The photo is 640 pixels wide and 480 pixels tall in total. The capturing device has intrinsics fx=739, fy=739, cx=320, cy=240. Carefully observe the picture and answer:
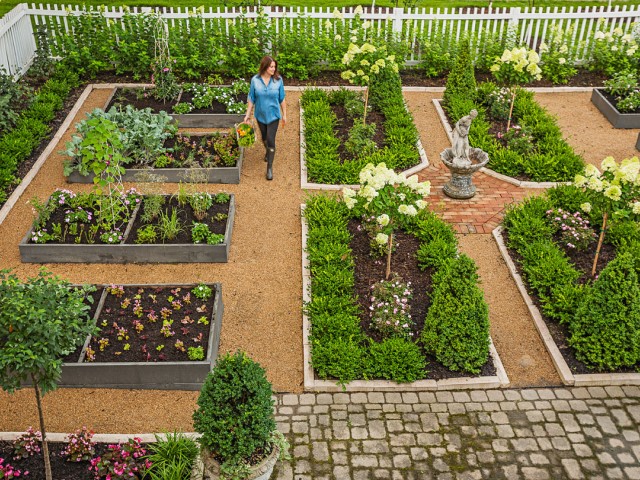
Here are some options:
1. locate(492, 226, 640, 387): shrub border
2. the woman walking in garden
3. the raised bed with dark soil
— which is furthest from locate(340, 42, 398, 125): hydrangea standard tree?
locate(492, 226, 640, 387): shrub border

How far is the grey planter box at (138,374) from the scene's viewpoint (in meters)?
7.88

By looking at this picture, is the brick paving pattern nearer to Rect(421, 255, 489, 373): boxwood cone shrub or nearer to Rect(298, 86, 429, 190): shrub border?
Rect(298, 86, 429, 190): shrub border

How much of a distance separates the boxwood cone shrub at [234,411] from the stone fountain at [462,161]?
6.01 meters

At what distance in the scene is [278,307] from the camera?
927 cm

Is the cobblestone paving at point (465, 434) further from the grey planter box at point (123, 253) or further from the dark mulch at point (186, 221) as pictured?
the dark mulch at point (186, 221)

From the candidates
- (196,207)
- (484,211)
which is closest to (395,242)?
(484,211)

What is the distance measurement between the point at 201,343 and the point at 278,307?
1316mm

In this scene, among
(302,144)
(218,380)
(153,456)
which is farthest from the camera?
(302,144)

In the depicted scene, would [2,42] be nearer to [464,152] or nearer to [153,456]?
[464,152]

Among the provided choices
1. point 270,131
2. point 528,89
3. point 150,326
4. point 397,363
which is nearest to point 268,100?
point 270,131

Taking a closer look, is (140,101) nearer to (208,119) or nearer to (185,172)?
(208,119)

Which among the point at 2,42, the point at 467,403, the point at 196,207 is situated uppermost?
the point at 2,42

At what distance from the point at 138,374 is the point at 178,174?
454cm

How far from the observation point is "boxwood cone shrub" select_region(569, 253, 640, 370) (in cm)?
790
